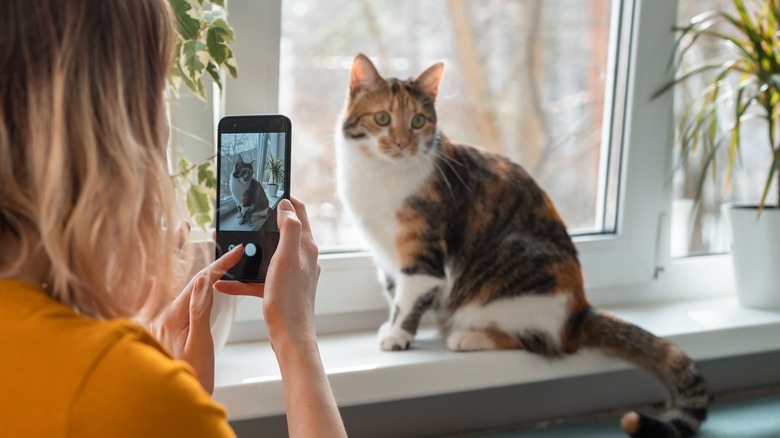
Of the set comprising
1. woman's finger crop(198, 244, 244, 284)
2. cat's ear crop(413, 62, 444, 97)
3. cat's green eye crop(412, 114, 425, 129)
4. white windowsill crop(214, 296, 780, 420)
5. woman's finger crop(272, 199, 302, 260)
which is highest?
cat's ear crop(413, 62, 444, 97)

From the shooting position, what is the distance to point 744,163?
73.5 inches

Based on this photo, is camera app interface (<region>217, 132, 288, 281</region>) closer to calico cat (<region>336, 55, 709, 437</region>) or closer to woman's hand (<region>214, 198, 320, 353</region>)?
woman's hand (<region>214, 198, 320, 353</region>)

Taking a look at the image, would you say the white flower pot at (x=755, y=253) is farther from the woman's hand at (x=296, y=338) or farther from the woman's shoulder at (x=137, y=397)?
the woman's shoulder at (x=137, y=397)

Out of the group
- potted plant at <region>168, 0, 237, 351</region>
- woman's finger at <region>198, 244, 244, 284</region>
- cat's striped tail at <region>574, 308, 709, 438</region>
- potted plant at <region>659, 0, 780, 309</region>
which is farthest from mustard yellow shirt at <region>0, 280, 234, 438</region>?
potted plant at <region>659, 0, 780, 309</region>

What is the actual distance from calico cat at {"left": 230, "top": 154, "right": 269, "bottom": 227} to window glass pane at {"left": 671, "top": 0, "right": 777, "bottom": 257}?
106cm

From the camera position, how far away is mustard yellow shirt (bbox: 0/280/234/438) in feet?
1.59

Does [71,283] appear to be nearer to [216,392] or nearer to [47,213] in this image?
[47,213]

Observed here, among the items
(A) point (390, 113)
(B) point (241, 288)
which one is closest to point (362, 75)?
(A) point (390, 113)

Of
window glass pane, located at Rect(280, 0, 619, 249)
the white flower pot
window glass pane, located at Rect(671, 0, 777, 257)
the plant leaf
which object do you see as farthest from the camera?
window glass pane, located at Rect(671, 0, 777, 257)

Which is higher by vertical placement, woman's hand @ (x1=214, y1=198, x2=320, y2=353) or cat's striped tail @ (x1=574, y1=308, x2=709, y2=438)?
woman's hand @ (x1=214, y1=198, x2=320, y2=353)

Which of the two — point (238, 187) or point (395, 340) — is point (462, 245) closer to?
point (395, 340)

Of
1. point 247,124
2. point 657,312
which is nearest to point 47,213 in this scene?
point 247,124

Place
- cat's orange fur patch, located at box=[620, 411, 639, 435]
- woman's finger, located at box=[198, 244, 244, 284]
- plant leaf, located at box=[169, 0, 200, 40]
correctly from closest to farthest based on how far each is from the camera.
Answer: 1. woman's finger, located at box=[198, 244, 244, 284]
2. plant leaf, located at box=[169, 0, 200, 40]
3. cat's orange fur patch, located at box=[620, 411, 639, 435]

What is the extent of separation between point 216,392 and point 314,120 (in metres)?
0.55
